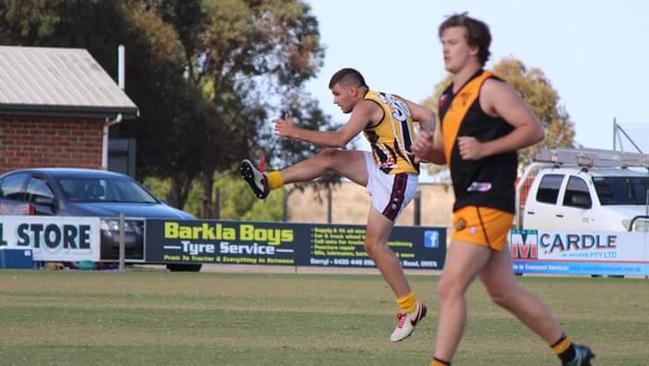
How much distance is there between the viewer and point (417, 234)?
997 inches

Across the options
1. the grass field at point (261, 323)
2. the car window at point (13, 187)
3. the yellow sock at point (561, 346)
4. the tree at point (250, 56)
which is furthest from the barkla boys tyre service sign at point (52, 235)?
the tree at point (250, 56)

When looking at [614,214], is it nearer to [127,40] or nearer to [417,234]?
[417,234]

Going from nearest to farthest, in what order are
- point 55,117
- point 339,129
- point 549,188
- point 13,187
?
point 339,129 < point 13,187 < point 549,188 < point 55,117

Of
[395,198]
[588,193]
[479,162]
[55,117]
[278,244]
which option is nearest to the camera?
[479,162]

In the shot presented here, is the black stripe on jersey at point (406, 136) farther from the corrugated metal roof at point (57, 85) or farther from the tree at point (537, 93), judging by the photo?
the tree at point (537, 93)

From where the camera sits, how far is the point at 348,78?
40.1ft

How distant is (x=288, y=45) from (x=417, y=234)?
1240 inches

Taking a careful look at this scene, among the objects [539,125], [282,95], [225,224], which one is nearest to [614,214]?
[225,224]

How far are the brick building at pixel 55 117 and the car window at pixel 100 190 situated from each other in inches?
339

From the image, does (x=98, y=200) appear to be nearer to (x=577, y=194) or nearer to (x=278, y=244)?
(x=278, y=244)

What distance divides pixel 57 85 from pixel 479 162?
28.0 m

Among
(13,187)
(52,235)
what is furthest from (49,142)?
(52,235)

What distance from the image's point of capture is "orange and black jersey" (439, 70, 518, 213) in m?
8.12

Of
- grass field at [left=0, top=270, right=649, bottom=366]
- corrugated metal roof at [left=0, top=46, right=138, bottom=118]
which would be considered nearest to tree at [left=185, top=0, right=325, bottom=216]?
corrugated metal roof at [left=0, top=46, right=138, bottom=118]
